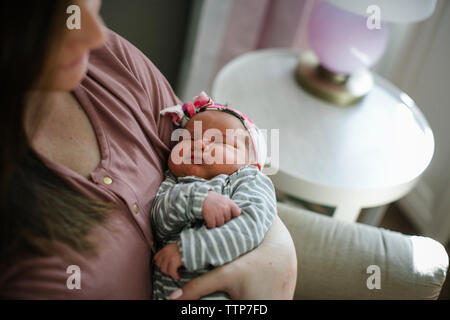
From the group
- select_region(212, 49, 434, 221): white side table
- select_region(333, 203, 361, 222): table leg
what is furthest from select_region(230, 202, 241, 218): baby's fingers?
select_region(333, 203, 361, 222): table leg

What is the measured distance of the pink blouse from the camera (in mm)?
562

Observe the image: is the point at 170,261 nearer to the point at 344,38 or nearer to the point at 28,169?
the point at 28,169

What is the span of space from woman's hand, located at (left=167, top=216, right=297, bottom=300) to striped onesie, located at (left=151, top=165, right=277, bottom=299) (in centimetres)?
2

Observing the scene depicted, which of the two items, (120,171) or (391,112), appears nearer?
(120,171)

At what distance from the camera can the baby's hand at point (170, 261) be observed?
0.64 m

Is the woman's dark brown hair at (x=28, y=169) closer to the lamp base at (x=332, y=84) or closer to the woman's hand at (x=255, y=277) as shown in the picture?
the woman's hand at (x=255, y=277)

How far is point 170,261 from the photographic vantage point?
64cm

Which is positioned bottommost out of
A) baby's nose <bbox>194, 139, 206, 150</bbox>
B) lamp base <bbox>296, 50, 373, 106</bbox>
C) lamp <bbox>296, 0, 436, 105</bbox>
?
baby's nose <bbox>194, 139, 206, 150</bbox>

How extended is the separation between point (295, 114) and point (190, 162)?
2.07 feet

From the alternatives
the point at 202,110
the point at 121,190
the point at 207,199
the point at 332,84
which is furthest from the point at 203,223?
the point at 332,84

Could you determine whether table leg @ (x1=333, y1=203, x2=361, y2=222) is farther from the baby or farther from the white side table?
the baby
